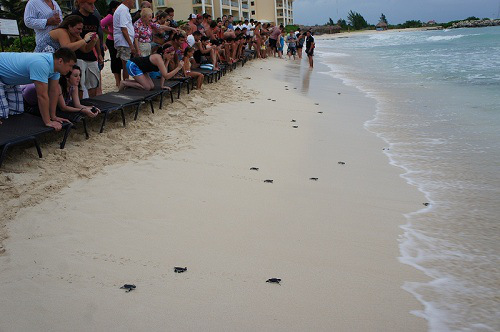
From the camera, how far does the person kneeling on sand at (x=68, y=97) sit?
4.62 meters

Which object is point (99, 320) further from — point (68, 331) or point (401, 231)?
point (401, 231)

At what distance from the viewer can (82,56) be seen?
5578 millimetres

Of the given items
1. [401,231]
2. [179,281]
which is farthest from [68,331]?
[401,231]

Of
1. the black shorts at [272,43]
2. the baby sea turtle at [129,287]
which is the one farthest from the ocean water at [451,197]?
the black shorts at [272,43]

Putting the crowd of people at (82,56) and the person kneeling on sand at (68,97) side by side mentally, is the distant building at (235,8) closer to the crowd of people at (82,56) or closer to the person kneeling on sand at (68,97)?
the crowd of people at (82,56)

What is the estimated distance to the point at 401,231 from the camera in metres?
3.33

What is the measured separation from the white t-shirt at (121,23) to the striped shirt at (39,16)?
1480 millimetres

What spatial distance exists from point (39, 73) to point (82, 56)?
5.46ft

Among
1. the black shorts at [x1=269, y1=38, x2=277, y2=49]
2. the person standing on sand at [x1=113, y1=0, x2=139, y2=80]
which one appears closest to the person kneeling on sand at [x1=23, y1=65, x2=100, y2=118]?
the person standing on sand at [x1=113, y1=0, x2=139, y2=80]

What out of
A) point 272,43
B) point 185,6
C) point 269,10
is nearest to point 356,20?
point 269,10

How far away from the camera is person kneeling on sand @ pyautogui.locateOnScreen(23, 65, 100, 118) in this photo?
4.62 meters

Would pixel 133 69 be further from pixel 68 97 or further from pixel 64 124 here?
pixel 64 124

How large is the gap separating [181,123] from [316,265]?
3.78 m

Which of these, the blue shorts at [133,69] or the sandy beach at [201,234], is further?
the blue shorts at [133,69]
